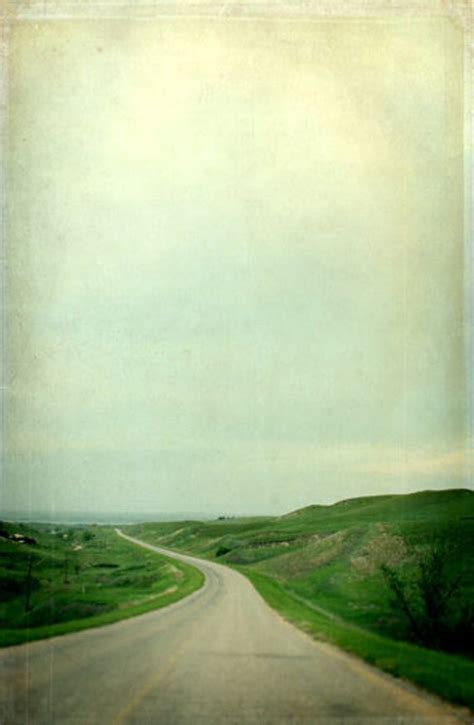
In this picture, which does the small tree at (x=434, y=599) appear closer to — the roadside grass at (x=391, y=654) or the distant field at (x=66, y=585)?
the roadside grass at (x=391, y=654)

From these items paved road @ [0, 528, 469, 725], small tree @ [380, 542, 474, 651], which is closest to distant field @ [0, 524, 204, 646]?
paved road @ [0, 528, 469, 725]

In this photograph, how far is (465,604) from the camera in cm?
902

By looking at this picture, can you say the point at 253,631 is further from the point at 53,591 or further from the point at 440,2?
the point at 440,2

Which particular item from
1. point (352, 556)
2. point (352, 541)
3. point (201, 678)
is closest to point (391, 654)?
point (352, 556)

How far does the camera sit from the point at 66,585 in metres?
9.27

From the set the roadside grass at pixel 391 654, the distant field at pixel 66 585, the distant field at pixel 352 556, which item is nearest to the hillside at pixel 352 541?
the distant field at pixel 352 556

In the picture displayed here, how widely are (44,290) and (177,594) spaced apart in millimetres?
4564

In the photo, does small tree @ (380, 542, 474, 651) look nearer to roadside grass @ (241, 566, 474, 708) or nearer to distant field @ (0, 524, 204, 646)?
roadside grass @ (241, 566, 474, 708)

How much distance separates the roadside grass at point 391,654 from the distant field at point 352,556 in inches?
0.6

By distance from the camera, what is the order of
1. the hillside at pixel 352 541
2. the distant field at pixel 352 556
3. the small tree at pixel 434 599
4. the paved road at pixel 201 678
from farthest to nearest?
the hillside at pixel 352 541 < the small tree at pixel 434 599 < the distant field at pixel 352 556 < the paved road at pixel 201 678

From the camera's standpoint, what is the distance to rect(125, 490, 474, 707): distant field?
884 centimetres

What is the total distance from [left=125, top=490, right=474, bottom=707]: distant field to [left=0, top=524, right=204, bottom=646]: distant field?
565 millimetres

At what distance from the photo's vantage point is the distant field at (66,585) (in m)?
9.03

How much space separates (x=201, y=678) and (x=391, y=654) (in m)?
2.29
